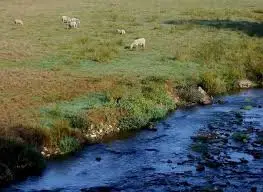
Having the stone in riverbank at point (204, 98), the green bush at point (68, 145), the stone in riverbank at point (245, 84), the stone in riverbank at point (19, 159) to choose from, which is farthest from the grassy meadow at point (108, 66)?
the stone in riverbank at point (19, 159)

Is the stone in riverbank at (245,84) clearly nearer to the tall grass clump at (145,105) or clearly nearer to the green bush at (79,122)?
the tall grass clump at (145,105)

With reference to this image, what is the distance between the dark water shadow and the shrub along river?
2606cm

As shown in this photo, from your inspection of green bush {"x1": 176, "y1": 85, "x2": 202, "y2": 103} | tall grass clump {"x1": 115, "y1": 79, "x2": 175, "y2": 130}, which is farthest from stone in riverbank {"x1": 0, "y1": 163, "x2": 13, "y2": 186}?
green bush {"x1": 176, "y1": 85, "x2": 202, "y2": 103}

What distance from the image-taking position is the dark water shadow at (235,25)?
5691 centimetres

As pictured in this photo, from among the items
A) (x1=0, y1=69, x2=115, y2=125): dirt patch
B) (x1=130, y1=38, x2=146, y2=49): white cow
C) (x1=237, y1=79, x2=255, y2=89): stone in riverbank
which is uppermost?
(x1=130, y1=38, x2=146, y2=49): white cow

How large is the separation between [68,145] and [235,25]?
40228mm

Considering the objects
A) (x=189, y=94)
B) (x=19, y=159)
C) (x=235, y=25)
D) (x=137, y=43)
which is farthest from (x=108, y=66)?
(x=235, y=25)

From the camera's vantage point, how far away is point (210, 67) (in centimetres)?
4206

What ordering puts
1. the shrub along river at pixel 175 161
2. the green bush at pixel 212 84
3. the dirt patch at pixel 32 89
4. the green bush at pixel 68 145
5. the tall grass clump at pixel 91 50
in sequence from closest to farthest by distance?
the shrub along river at pixel 175 161
the green bush at pixel 68 145
the dirt patch at pixel 32 89
the green bush at pixel 212 84
the tall grass clump at pixel 91 50

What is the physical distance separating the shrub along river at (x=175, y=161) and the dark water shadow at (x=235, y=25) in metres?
26.1

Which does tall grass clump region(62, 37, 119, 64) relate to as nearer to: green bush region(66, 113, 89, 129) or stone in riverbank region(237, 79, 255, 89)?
stone in riverbank region(237, 79, 255, 89)

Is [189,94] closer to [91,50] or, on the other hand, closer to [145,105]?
[145,105]

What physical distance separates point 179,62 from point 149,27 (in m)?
19.0

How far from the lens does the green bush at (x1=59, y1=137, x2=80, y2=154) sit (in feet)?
84.4
